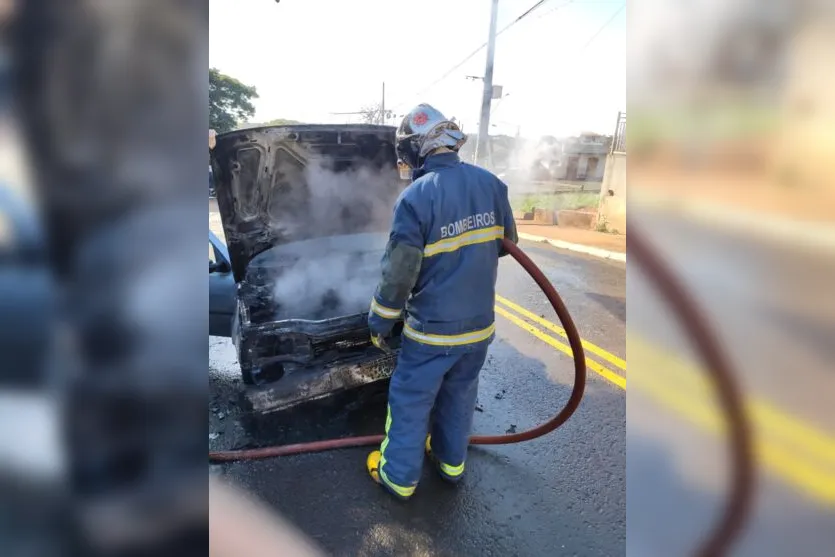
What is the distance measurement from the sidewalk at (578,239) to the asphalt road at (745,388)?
8717 millimetres

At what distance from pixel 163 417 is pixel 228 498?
2421mm

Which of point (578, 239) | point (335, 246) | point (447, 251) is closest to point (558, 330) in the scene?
point (335, 246)

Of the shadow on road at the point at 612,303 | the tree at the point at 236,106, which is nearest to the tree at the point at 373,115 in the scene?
the tree at the point at 236,106

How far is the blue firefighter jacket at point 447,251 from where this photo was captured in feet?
7.62

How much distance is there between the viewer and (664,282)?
0.56 metres

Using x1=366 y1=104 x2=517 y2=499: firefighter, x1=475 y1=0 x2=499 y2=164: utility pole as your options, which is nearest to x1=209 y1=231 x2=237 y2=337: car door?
x1=366 y1=104 x2=517 y2=499: firefighter

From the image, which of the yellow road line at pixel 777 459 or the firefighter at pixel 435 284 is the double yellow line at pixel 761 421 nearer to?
the yellow road line at pixel 777 459

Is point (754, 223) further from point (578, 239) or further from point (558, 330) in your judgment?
point (578, 239)

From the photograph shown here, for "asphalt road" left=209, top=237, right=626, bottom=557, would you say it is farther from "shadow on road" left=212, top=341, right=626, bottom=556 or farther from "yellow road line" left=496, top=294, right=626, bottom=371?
"yellow road line" left=496, top=294, right=626, bottom=371

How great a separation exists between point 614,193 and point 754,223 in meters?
13.4

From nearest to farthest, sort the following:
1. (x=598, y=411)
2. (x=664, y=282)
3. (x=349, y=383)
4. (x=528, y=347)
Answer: (x=664, y=282), (x=349, y=383), (x=598, y=411), (x=528, y=347)

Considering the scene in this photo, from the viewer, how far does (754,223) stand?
0.47 m

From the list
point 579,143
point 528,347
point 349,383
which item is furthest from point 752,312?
point 579,143

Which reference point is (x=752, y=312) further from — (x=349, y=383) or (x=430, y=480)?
(x=349, y=383)
